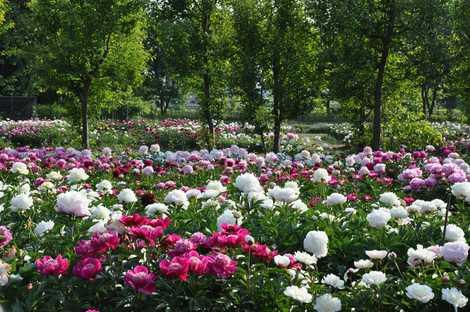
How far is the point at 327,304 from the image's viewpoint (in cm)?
255

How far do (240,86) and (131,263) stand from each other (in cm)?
1124

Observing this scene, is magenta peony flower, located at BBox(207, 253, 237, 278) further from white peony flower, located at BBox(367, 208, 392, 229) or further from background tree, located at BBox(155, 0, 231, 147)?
background tree, located at BBox(155, 0, 231, 147)

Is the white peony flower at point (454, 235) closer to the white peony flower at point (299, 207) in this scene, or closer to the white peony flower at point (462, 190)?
the white peony flower at point (462, 190)

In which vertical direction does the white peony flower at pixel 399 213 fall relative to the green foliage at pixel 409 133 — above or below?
above

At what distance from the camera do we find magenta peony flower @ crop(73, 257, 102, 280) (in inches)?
101

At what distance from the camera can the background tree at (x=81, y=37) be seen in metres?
12.7

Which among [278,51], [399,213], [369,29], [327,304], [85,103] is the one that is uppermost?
[369,29]

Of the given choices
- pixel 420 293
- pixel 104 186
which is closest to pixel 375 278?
pixel 420 293

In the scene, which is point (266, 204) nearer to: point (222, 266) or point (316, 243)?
point (316, 243)

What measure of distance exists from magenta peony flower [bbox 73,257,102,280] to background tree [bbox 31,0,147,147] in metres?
10.5

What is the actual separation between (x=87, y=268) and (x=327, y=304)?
1.13m

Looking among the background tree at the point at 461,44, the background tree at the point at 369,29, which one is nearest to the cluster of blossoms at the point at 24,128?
the background tree at the point at 369,29

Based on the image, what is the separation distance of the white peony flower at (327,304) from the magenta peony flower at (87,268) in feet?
3.42

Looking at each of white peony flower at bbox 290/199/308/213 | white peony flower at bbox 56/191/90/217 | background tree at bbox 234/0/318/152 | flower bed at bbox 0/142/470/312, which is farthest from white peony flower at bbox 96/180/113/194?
background tree at bbox 234/0/318/152
